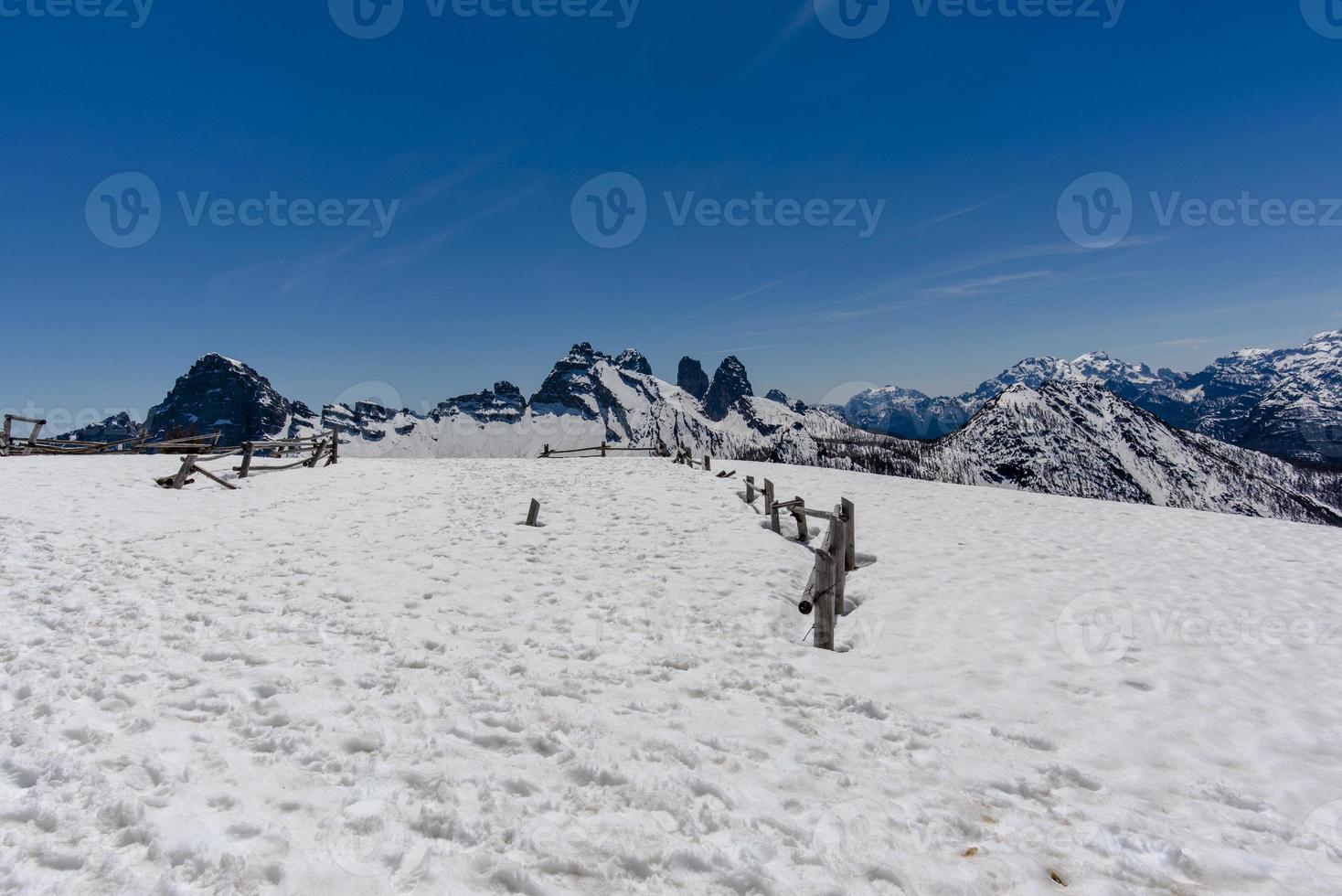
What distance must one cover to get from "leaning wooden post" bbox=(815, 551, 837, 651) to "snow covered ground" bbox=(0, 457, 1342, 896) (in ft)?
1.34

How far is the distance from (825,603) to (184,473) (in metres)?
23.0

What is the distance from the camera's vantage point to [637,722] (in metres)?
6.62

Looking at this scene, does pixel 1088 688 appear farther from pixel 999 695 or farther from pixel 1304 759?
pixel 1304 759

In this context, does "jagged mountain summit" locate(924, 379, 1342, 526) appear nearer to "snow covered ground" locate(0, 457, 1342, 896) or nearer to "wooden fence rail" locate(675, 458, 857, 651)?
"wooden fence rail" locate(675, 458, 857, 651)

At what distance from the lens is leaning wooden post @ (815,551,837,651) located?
31.2 ft

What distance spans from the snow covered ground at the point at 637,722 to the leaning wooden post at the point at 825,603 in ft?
1.34

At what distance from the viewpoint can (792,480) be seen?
30.8 metres

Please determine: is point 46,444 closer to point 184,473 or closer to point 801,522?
point 184,473

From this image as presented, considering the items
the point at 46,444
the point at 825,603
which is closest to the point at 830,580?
the point at 825,603

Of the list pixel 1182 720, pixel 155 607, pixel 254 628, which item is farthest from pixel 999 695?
pixel 155 607

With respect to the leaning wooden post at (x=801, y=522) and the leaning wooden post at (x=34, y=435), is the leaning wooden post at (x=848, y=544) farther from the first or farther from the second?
the leaning wooden post at (x=34, y=435)

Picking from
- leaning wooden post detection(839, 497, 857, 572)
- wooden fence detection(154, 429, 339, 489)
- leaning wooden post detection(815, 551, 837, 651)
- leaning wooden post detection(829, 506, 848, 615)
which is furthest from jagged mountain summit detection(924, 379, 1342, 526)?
leaning wooden post detection(815, 551, 837, 651)

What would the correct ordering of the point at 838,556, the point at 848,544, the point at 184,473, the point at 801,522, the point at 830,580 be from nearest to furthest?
the point at 830,580 < the point at 838,556 < the point at 848,544 < the point at 801,522 < the point at 184,473

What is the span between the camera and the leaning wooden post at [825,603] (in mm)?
9500
